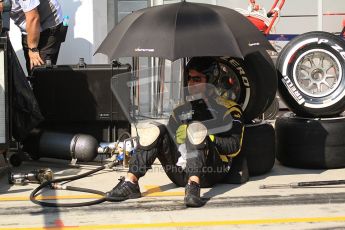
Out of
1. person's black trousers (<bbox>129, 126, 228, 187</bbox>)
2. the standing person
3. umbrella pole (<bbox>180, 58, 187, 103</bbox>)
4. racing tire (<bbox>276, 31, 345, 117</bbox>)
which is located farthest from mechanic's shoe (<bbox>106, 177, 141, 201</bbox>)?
the standing person

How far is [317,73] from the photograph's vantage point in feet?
20.3

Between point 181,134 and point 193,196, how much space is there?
63 cm

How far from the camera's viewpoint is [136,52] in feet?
16.1

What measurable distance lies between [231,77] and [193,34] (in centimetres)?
96

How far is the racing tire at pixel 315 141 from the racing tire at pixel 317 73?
0.13m

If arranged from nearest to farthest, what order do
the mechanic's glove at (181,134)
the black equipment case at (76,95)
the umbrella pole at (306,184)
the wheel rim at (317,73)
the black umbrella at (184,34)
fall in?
the black umbrella at (184,34)
the mechanic's glove at (181,134)
the umbrella pole at (306,184)
the wheel rim at (317,73)
the black equipment case at (76,95)

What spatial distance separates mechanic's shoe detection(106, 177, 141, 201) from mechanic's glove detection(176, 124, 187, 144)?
53cm

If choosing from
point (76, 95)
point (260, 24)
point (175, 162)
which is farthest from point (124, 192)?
point (260, 24)

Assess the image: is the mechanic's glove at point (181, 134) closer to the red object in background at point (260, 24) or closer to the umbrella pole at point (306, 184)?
the umbrella pole at point (306, 184)

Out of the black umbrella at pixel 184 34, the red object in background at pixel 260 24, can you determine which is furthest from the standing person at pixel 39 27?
the red object in background at pixel 260 24

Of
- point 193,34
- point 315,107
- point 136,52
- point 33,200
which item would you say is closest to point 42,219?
point 33,200

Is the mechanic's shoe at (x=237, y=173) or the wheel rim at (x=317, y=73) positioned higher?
the wheel rim at (x=317, y=73)

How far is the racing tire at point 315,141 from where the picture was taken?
593cm

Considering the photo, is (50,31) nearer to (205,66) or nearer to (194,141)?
(205,66)
